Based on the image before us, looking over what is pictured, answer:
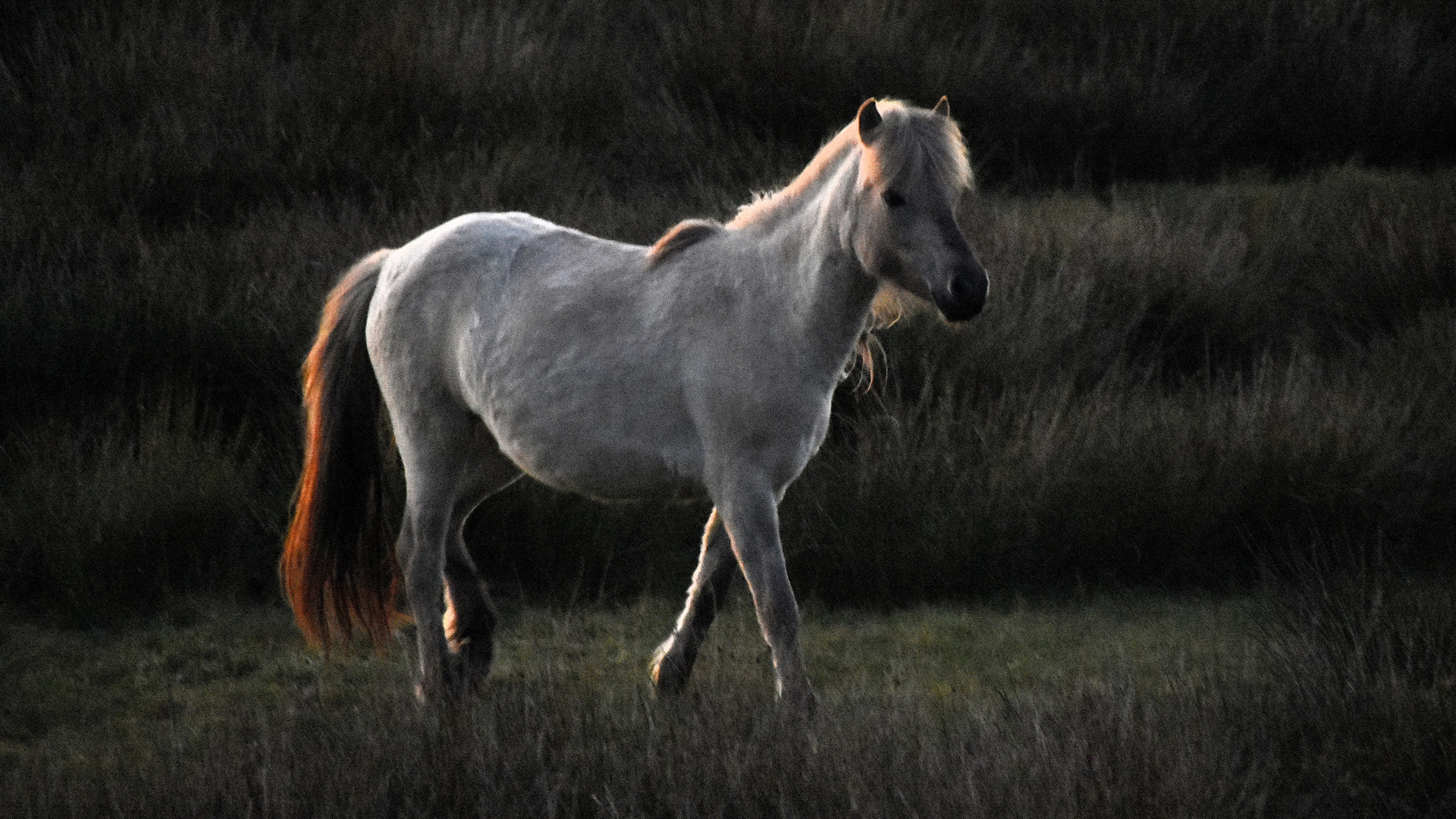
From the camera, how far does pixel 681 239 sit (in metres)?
4.33

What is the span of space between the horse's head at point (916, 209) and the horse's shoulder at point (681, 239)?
64cm

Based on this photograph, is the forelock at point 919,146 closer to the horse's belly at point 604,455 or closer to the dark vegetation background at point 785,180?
the horse's belly at point 604,455

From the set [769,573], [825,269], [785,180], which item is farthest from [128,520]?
[785,180]

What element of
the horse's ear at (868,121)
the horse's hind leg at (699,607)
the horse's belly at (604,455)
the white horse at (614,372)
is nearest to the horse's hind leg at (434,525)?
the white horse at (614,372)

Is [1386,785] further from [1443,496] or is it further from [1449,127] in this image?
[1449,127]

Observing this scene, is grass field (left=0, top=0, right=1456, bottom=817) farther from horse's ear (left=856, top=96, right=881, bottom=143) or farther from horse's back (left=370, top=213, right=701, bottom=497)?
horse's ear (left=856, top=96, right=881, bottom=143)

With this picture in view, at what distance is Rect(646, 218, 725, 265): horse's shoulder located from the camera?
4.32m

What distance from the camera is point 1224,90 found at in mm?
11500

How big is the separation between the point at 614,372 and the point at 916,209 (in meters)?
0.97

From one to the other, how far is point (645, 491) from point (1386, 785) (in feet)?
6.61

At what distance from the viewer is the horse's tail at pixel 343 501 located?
4746mm

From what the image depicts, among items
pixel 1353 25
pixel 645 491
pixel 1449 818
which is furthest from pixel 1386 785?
pixel 1353 25

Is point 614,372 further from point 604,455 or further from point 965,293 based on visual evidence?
point 965,293

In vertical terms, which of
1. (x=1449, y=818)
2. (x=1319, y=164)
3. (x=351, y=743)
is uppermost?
(x=1449, y=818)
